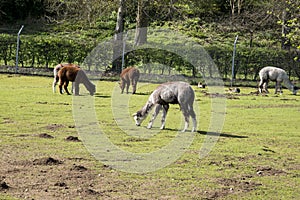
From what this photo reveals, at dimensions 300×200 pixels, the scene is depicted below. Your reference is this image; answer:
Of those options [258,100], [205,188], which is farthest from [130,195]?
[258,100]

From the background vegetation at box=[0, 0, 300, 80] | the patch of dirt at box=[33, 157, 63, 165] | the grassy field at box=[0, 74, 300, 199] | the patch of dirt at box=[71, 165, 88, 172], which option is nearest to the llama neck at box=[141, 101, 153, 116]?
the grassy field at box=[0, 74, 300, 199]

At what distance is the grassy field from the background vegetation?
11.7 m

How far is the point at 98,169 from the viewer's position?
10672 millimetres

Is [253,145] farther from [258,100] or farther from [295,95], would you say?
[295,95]

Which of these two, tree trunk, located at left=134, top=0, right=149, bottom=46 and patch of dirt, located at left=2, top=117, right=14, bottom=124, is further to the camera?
tree trunk, located at left=134, top=0, right=149, bottom=46

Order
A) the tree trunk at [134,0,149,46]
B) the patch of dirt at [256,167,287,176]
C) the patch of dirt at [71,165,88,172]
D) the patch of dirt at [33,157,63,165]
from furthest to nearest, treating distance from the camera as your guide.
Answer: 1. the tree trunk at [134,0,149,46]
2. the patch of dirt at [256,167,287,176]
3. the patch of dirt at [33,157,63,165]
4. the patch of dirt at [71,165,88,172]

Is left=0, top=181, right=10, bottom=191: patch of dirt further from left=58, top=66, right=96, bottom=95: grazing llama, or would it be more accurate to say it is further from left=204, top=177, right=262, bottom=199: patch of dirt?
left=58, top=66, right=96, bottom=95: grazing llama

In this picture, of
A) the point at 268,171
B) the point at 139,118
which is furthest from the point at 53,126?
the point at 268,171

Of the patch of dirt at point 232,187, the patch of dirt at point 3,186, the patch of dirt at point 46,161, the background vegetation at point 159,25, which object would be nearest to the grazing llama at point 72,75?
the background vegetation at point 159,25

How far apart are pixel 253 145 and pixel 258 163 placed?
211cm

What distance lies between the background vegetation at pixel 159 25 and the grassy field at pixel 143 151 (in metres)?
11.7

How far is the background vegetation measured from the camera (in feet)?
111

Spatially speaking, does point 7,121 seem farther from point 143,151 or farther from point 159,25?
point 159,25

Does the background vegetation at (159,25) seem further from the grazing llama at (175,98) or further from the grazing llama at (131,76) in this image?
the grazing llama at (175,98)
